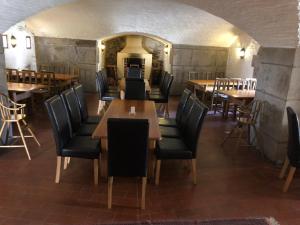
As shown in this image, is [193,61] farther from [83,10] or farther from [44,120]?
[44,120]

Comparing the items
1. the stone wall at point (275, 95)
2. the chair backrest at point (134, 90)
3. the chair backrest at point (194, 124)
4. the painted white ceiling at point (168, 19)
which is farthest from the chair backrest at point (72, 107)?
the stone wall at point (275, 95)

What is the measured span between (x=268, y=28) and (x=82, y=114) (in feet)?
9.26

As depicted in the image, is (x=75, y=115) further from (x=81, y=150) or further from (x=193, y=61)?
(x=193, y=61)

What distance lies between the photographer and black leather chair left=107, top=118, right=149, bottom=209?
210cm

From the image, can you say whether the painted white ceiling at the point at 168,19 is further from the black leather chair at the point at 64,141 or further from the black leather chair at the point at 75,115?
the black leather chair at the point at 64,141

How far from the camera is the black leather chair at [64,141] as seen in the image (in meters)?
2.52

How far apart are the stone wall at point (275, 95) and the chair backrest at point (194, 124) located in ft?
4.43

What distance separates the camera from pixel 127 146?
221 cm

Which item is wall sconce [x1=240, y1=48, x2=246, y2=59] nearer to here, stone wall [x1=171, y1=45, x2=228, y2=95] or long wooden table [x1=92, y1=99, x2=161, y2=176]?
stone wall [x1=171, y1=45, x2=228, y2=95]

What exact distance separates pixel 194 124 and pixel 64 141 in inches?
57.5

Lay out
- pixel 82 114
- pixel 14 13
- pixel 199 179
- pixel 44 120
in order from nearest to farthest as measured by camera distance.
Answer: pixel 199 179 < pixel 14 13 < pixel 82 114 < pixel 44 120

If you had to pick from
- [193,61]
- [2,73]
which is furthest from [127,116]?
[193,61]

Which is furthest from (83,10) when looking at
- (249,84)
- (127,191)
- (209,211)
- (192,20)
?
(209,211)

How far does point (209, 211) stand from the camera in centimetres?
241
